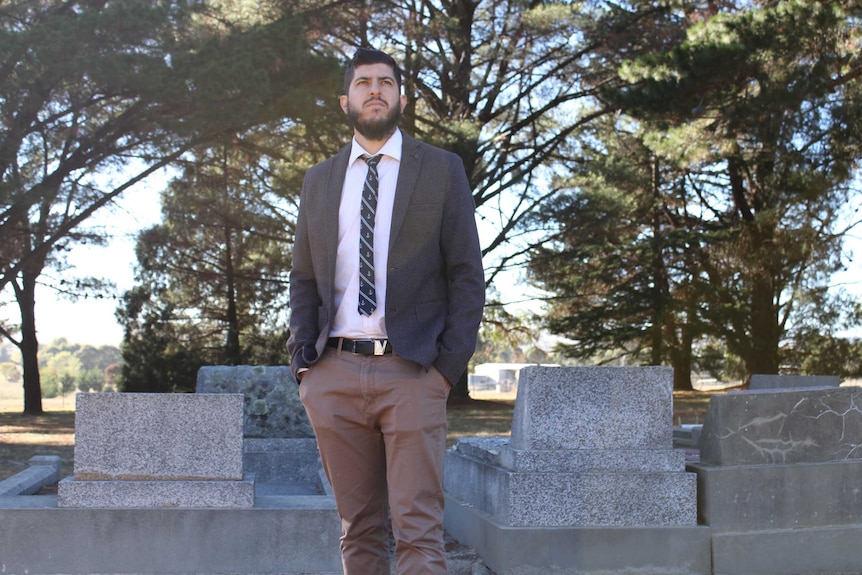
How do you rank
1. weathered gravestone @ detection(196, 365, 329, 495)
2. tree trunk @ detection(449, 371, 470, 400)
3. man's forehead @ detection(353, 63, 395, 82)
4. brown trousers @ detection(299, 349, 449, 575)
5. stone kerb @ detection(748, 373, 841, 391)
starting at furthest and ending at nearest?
1. tree trunk @ detection(449, 371, 470, 400)
2. weathered gravestone @ detection(196, 365, 329, 495)
3. stone kerb @ detection(748, 373, 841, 391)
4. man's forehead @ detection(353, 63, 395, 82)
5. brown trousers @ detection(299, 349, 449, 575)

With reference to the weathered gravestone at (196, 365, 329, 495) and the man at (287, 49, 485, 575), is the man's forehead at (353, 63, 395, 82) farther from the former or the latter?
the weathered gravestone at (196, 365, 329, 495)

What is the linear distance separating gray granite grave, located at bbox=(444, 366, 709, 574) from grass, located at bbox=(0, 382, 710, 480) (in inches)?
167

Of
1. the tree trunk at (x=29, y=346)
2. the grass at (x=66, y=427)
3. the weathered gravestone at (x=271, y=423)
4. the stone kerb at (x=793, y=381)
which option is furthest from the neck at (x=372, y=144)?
the tree trunk at (x=29, y=346)

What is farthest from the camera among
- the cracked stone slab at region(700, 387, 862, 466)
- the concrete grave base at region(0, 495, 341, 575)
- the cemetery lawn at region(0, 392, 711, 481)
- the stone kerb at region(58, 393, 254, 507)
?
the cemetery lawn at region(0, 392, 711, 481)

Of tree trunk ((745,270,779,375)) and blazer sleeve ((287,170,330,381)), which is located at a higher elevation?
tree trunk ((745,270,779,375))

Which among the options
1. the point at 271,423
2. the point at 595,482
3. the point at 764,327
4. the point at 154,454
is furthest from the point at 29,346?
the point at 595,482

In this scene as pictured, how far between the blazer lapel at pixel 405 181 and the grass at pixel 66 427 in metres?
5.92

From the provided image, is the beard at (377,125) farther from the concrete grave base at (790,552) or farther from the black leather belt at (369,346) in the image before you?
the concrete grave base at (790,552)

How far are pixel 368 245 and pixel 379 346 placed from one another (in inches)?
11.4

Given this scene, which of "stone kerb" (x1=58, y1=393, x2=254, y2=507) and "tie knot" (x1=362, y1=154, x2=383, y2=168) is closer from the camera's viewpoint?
"tie knot" (x1=362, y1=154, x2=383, y2=168)

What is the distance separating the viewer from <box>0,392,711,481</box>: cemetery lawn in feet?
33.5

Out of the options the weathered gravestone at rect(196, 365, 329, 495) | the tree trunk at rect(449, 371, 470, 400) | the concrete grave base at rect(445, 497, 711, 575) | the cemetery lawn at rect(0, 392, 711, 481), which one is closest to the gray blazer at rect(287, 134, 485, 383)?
the concrete grave base at rect(445, 497, 711, 575)

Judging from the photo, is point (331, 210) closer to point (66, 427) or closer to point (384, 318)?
point (384, 318)

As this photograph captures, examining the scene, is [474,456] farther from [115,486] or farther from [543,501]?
[115,486]
